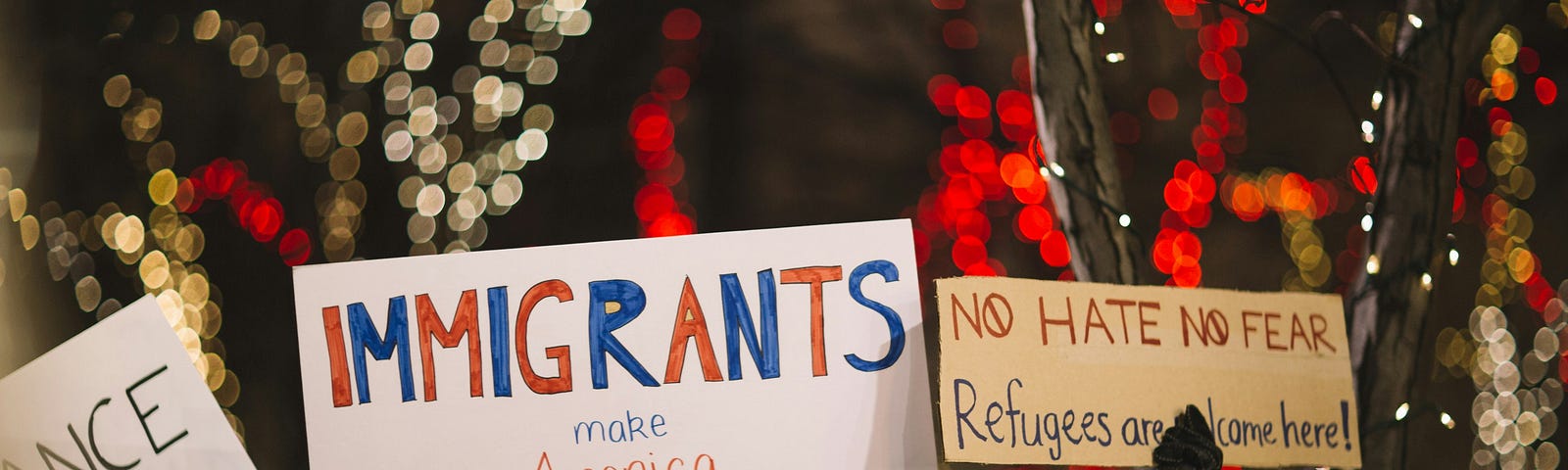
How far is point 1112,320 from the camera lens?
0.60m

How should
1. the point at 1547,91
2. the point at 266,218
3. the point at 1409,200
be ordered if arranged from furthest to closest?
the point at 266,218 < the point at 1547,91 < the point at 1409,200

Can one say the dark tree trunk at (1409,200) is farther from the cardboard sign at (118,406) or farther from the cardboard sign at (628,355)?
the cardboard sign at (118,406)

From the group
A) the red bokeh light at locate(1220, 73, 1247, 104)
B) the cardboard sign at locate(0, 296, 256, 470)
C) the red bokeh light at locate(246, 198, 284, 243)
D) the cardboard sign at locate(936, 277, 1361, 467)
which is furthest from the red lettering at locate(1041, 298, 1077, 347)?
the red bokeh light at locate(246, 198, 284, 243)

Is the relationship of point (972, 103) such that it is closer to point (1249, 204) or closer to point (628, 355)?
point (1249, 204)

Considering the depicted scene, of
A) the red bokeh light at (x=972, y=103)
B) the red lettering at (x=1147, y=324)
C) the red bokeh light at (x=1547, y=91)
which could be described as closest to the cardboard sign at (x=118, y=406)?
the red lettering at (x=1147, y=324)

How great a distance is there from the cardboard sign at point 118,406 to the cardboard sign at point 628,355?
0.21 ft

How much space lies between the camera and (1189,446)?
593mm

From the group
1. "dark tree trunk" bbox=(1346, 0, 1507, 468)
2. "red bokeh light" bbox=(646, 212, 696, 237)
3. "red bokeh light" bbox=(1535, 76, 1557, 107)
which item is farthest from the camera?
"red bokeh light" bbox=(646, 212, 696, 237)

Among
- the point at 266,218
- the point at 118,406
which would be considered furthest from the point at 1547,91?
the point at 266,218

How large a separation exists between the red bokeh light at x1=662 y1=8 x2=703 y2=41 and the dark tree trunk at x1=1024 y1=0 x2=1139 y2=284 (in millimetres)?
837

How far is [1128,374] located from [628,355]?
28 cm

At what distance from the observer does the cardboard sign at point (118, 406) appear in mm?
563

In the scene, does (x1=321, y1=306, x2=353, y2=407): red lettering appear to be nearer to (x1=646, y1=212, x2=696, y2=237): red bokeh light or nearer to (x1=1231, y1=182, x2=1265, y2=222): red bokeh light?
(x1=646, y1=212, x2=696, y2=237): red bokeh light

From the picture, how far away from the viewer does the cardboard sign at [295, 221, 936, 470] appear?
1.87ft
